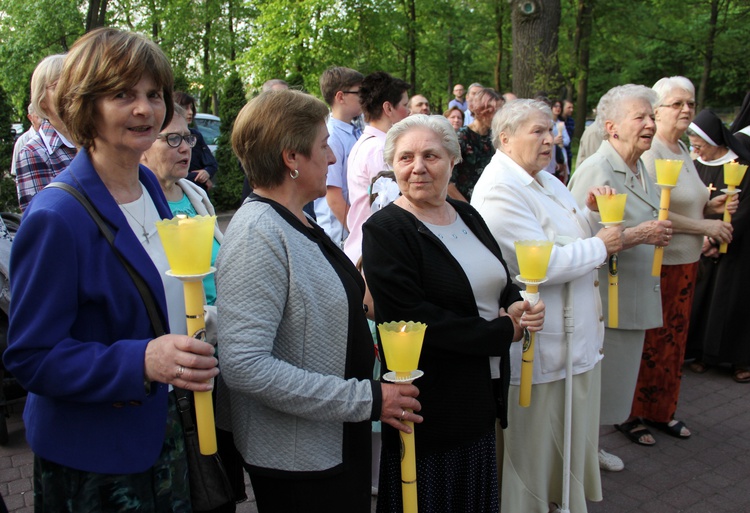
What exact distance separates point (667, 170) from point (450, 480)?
2224 mm

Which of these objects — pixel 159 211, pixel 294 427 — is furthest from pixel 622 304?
pixel 159 211

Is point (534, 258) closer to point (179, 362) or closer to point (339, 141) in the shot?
point (179, 362)

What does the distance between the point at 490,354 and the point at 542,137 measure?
4.14 feet

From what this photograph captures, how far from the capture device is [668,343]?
180 inches

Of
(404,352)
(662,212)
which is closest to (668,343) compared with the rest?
(662,212)

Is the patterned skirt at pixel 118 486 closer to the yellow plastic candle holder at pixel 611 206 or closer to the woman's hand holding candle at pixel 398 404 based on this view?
the woman's hand holding candle at pixel 398 404

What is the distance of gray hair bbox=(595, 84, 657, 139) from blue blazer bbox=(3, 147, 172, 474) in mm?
3120

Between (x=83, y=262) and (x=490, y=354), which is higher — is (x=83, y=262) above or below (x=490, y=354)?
above

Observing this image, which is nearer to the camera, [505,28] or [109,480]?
[109,480]

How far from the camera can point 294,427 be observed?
6.81ft

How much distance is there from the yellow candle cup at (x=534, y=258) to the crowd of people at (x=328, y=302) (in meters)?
0.12

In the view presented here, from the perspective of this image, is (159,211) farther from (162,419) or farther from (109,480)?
(109,480)

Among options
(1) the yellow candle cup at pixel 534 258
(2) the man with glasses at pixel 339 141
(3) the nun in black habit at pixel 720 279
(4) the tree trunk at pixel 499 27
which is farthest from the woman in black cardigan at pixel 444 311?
(4) the tree trunk at pixel 499 27

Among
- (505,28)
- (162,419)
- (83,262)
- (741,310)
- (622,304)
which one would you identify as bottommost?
(741,310)
